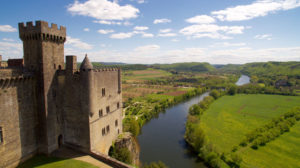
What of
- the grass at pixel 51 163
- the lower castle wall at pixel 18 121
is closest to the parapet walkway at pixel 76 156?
the grass at pixel 51 163

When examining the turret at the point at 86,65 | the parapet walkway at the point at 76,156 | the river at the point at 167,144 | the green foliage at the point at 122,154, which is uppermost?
the turret at the point at 86,65

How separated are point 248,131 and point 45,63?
43.2m

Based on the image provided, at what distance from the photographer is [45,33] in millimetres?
13992

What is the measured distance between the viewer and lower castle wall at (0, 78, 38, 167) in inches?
478

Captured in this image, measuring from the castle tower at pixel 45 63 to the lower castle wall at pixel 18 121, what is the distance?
545 millimetres

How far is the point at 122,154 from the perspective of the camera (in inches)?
728

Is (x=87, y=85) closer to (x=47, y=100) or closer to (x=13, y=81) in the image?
(x=47, y=100)

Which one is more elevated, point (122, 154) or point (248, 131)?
point (122, 154)

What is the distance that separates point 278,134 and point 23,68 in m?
47.5

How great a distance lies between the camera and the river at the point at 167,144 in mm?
30000

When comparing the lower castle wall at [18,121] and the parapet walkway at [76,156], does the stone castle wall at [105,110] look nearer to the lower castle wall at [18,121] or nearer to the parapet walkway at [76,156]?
the parapet walkway at [76,156]

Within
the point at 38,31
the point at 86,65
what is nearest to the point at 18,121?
the point at 86,65

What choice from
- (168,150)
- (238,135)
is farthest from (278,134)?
(168,150)

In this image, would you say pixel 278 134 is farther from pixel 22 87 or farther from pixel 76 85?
pixel 22 87
